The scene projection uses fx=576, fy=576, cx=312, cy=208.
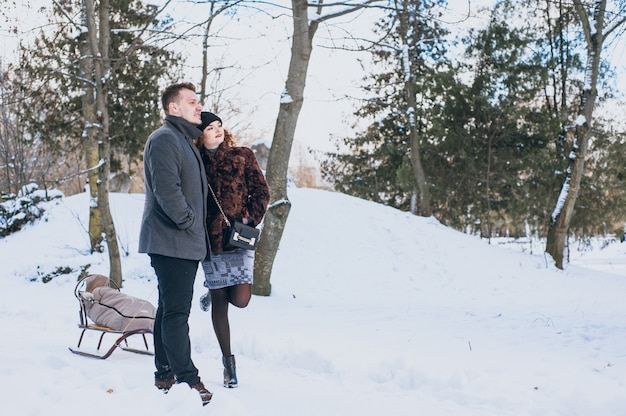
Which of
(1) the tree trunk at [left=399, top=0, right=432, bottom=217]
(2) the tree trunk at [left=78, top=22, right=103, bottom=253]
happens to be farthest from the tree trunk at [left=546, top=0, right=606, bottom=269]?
(2) the tree trunk at [left=78, top=22, right=103, bottom=253]

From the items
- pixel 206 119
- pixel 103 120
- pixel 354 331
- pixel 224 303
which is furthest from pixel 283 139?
pixel 224 303

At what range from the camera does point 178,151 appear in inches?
139

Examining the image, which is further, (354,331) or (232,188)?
(354,331)

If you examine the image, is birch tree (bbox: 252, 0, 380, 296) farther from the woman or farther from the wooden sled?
the woman

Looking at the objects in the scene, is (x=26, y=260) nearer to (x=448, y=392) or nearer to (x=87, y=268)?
(x=87, y=268)

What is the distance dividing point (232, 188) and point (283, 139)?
181 inches

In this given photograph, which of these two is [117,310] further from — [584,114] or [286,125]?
[584,114]

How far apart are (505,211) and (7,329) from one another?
53.6 ft

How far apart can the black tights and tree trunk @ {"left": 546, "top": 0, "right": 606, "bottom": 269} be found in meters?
11.9

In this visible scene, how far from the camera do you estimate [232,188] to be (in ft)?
12.5

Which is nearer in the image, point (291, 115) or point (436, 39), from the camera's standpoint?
point (291, 115)

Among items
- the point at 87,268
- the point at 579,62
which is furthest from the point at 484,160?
the point at 87,268

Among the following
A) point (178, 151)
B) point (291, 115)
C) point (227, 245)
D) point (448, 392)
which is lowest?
point (448, 392)

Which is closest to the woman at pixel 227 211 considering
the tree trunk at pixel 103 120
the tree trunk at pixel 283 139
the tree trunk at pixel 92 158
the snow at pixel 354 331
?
the snow at pixel 354 331
